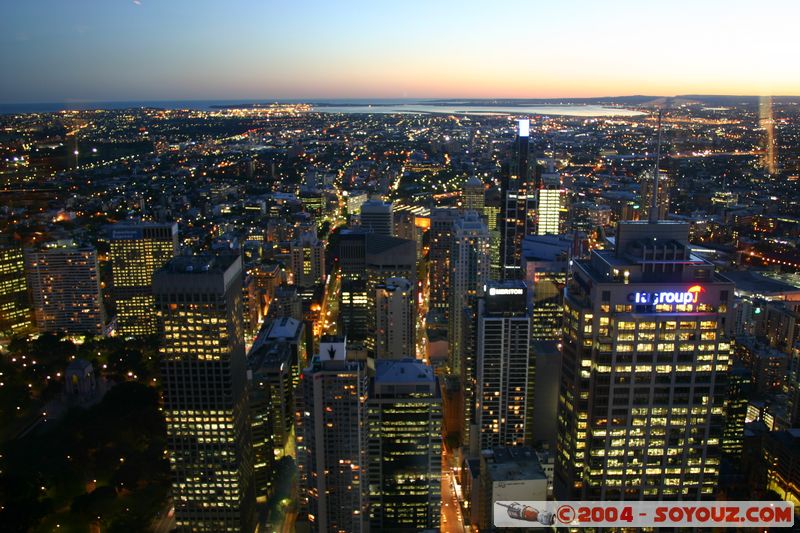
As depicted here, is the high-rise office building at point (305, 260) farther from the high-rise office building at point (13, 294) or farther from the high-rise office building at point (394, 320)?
the high-rise office building at point (13, 294)

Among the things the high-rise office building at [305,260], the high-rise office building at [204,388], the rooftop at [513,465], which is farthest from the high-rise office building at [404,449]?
the high-rise office building at [305,260]

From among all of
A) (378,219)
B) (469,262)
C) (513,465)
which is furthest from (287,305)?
(513,465)

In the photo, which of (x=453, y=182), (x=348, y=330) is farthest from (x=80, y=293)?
(x=453, y=182)

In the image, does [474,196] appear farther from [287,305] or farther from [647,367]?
[647,367]

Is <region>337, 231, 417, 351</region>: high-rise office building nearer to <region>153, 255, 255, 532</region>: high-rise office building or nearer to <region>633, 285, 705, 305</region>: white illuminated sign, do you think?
<region>153, 255, 255, 532</region>: high-rise office building

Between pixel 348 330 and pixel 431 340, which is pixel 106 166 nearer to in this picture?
pixel 348 330
